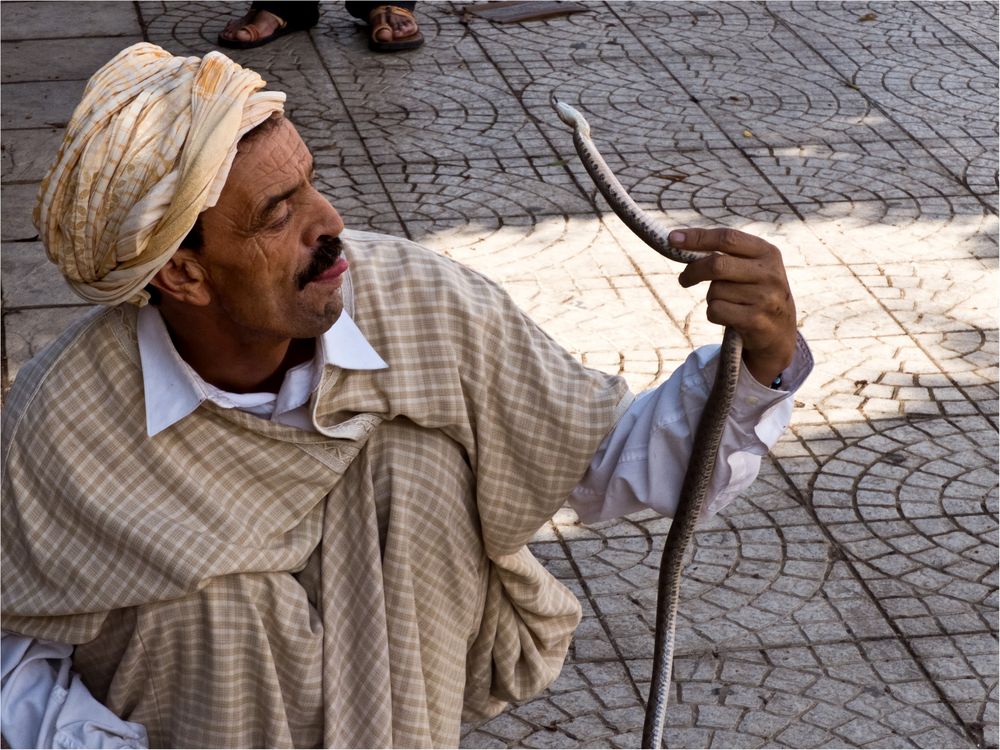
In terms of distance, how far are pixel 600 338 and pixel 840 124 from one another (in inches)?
84.8

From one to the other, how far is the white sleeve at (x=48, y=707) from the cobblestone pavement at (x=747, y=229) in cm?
104

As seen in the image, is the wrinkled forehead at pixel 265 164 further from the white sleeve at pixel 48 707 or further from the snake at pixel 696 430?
the white sleeve at pixel 48 707

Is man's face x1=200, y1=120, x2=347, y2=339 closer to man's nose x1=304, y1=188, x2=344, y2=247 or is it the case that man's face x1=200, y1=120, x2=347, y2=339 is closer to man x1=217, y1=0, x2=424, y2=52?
man's nose x1=304, y1=188, x2=344, y2=247

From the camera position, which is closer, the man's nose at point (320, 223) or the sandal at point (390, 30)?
the man's nose at point (320, 223)

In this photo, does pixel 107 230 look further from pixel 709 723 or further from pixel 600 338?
pixel 600 338

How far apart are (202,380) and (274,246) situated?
0.80ft

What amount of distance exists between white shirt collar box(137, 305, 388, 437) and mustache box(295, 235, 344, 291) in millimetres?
105

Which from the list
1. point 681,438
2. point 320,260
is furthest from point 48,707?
point 681,438

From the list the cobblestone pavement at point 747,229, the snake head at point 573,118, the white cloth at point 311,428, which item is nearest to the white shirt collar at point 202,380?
the white cloth at point 311,428

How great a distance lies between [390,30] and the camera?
6859 millimetres

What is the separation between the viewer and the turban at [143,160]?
1.96 metres

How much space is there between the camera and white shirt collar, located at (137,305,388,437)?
2150 millimetres

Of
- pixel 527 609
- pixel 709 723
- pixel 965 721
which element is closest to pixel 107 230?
pixel 527 609

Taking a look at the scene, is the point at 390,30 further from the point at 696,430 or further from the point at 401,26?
the point at 696,430
